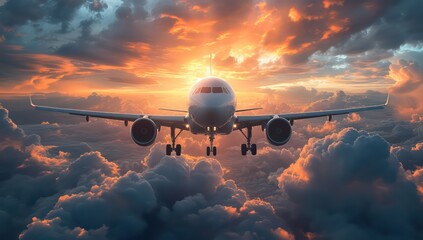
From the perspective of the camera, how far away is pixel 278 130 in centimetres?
2083

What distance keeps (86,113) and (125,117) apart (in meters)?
4.45

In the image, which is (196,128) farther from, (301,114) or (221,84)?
(301,114)

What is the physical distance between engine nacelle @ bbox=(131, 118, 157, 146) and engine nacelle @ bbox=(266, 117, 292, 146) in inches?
353

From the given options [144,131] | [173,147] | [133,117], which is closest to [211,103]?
[144,131]

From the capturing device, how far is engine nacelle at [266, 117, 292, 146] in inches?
806

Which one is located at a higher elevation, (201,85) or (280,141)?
(201,85)

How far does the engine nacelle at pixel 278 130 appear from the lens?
67.2 feet

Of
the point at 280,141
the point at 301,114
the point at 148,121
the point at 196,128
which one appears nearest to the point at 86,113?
the point at 148,121

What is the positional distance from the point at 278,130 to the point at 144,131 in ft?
34.6

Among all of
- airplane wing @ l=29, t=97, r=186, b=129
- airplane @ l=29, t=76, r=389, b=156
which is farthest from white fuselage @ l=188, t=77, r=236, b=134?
airplane wing @ l=29, t=97, r=186, b=129

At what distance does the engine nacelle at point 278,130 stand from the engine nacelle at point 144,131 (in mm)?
8961

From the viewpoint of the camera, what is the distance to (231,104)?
17188mm

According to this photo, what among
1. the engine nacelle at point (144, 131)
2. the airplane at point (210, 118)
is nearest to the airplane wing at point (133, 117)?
the airplane at point (210, 118)

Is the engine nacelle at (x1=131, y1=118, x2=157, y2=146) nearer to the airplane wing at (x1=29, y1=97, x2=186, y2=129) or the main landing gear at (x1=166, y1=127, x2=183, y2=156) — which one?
the airplane wing at (x1=29, y1=97, x2=186, y2=129)
